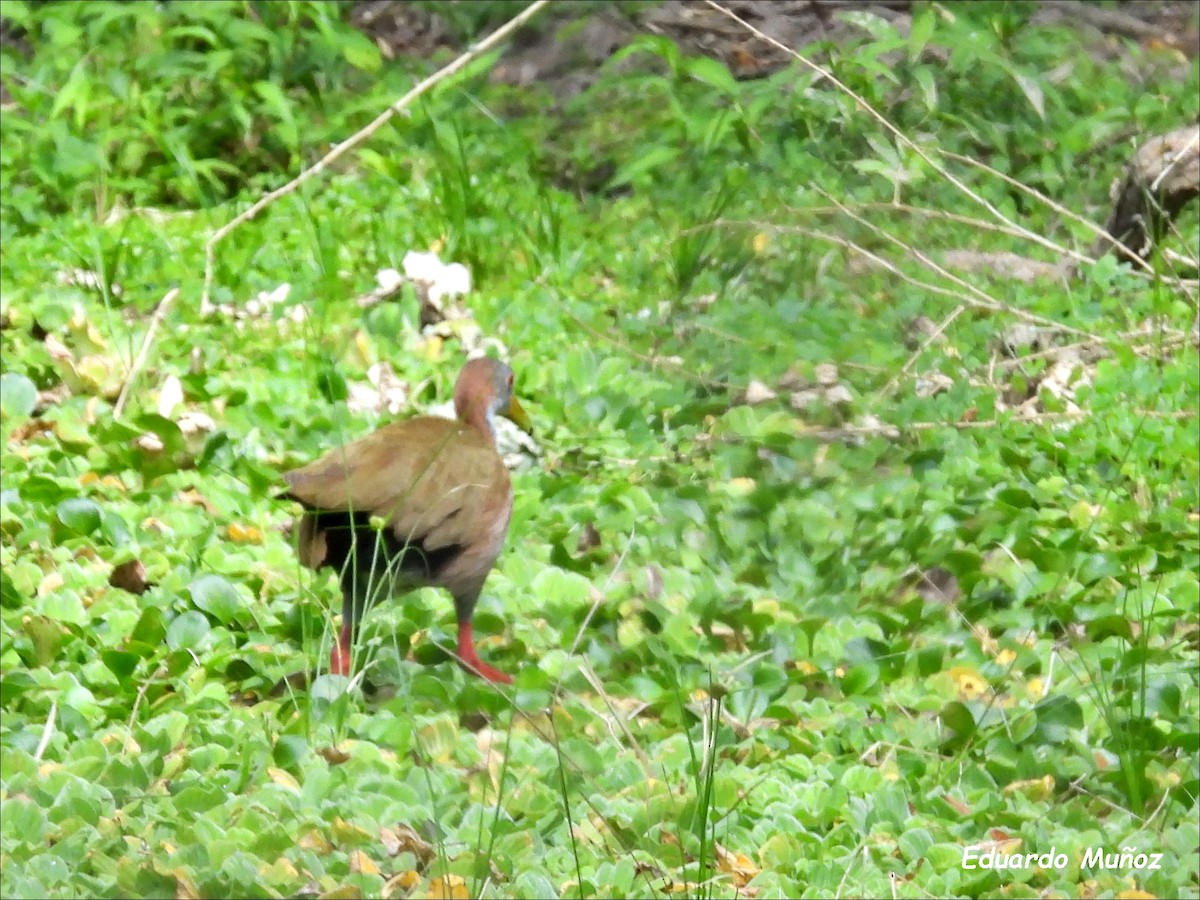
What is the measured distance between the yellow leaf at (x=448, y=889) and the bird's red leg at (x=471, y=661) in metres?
0.77

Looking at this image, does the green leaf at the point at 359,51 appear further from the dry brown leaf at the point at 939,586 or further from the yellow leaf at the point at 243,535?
the dry brown leaf at the point at 939,586

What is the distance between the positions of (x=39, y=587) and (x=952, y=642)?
73.8 inches

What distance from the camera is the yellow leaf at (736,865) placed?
2.68 metres

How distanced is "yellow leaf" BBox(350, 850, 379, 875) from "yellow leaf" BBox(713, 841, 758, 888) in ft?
1.71

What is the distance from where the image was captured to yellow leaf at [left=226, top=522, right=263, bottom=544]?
394 cm

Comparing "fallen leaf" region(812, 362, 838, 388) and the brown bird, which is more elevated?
the brown bird

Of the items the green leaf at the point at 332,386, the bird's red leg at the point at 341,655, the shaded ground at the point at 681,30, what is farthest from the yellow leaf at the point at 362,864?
the shaded ground at the point at 681,30

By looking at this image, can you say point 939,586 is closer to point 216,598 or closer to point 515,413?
point 515,413

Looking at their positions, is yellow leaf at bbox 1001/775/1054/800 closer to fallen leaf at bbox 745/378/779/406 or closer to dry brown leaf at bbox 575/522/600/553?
dry brown leaf at bbox 575/522/600/553

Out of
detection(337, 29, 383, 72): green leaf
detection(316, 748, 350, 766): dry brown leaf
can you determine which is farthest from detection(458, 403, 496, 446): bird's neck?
detection(337, 29, 383, 72): green leaf

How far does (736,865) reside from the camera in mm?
2707

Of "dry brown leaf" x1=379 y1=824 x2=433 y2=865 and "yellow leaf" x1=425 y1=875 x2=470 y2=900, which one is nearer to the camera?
"yellow leaf" x1=425 y1=875 x2=470 y2=900

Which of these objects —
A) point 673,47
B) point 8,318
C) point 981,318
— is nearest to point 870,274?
point 981,318

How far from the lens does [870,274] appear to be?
5.12 m
